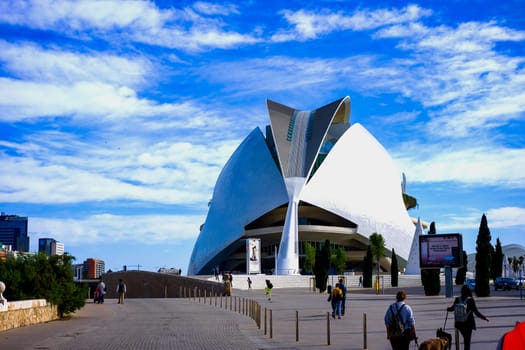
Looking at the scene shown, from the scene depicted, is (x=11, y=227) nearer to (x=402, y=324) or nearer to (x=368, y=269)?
(x=368, y=269)

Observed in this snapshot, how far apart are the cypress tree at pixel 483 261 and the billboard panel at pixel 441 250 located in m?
1.11

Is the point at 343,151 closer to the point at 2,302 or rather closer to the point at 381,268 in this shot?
the point at 381,268

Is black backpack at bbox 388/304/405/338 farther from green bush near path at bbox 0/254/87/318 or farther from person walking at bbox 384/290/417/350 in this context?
green bush near path at bbox 0/254/87/318

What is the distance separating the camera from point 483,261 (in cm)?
3738

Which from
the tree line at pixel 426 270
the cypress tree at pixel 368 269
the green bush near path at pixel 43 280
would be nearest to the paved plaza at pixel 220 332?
the green bush near path at pixel 43 280

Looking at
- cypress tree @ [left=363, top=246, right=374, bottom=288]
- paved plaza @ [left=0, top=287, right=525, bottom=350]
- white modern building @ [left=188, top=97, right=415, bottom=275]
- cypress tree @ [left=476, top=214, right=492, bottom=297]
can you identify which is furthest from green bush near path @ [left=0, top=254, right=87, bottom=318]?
white modern building @ [left=188, top=97, right=415, bottom=275]

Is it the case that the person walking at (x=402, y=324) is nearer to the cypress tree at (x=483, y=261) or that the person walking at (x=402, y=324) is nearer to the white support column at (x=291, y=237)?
the cypress tree at (x=483, y=261)

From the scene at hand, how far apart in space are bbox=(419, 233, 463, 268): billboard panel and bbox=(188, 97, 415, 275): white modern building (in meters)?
28.9

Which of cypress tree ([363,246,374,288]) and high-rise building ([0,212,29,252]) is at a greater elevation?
high-rise building ([0,212,29,252])

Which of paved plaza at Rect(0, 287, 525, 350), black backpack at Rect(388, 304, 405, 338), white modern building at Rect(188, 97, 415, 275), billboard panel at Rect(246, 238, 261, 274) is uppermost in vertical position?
white modern building at Rect(188, 97, 415, 275)

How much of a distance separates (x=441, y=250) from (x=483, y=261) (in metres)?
2.50

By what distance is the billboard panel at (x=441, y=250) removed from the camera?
38.5 metres

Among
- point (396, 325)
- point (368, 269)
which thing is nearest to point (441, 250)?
point (368, 269)

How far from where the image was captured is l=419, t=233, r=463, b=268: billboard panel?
38.5 metres
